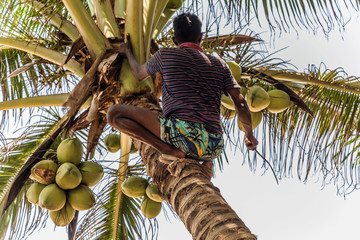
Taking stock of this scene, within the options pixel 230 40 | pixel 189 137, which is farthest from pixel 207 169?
pixel 230 40

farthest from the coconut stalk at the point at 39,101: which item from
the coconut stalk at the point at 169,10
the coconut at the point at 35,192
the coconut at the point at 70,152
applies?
the coconut stalk at the point at 169,10

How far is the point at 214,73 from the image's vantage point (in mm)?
2727

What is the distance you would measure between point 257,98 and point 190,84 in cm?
73

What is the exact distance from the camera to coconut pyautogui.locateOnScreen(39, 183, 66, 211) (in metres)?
2.94

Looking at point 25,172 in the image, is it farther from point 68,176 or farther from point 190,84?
point 190,84

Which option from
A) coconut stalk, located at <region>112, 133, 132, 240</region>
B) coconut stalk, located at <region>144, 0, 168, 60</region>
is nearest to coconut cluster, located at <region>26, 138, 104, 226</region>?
coconut stalk, located at <region>112, 133, 132, 240</region>

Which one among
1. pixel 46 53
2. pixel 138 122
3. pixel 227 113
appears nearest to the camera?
pixel 138 122

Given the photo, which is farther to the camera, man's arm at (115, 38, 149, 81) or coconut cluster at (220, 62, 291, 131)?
coconut cluster at (220, 62, 291, 131)

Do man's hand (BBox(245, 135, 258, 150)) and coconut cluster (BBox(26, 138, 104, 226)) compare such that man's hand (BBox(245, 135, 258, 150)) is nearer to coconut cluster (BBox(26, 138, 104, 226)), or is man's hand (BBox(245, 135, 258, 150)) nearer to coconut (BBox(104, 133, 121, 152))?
coconut cluster (BBox(26, 138, 104, 226))

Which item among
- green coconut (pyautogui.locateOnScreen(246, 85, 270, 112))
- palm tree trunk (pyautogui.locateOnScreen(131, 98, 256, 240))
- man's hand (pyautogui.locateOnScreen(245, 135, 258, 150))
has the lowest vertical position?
palm tree trunk (pyautogui.locateOnScreen(131, 98, 256, 240))

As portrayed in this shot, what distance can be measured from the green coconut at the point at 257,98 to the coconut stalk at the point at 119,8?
1287 millimetres

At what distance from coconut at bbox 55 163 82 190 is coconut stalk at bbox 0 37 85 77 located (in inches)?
28.6

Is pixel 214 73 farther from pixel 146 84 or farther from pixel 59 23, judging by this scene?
pixel 59 23

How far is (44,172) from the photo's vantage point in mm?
3025
